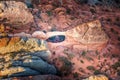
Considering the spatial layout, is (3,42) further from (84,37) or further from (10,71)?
(84,37)

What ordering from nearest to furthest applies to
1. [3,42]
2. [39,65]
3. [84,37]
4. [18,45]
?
[39,65] → [3,42] → [18,45] → [84,37]

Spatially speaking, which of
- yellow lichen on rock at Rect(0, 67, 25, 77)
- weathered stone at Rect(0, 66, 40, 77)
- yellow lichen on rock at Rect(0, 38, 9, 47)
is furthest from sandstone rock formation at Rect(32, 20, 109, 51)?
yellow lichen on rock at Rect(0, 67, 25, 77)

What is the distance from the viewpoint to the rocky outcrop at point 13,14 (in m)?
14.7

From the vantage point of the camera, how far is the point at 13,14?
48.8ft

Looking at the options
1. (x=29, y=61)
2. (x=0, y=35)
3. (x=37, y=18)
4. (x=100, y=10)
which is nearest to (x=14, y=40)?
(x=0, y=35)

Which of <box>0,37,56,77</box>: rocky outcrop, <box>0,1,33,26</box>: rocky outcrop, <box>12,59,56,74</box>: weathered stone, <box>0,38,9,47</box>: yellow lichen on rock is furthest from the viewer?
<box>0,1,33,26</box>: rocky outcrop

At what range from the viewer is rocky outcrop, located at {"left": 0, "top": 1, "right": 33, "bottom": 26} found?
14693mm

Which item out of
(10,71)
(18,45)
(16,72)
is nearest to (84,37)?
(18,45)

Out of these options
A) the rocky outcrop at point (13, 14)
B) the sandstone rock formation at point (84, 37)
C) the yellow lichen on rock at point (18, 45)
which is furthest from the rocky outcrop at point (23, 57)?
the rocky outcrop at point (13, 14)

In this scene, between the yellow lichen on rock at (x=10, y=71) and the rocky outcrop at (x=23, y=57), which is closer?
the yellow lichen on rock at (x=10, y=71)

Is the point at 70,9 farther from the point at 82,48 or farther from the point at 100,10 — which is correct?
the point at 82,48

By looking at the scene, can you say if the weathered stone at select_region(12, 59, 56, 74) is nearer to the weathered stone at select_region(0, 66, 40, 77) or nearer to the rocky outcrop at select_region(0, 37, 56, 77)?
the rocky outcrop at select_region(0, 37, 56, 77)

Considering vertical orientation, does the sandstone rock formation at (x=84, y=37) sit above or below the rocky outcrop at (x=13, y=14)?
below

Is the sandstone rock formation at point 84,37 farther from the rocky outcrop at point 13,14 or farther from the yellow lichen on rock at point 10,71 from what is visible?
the yellow lichen on rock at point 10,71
